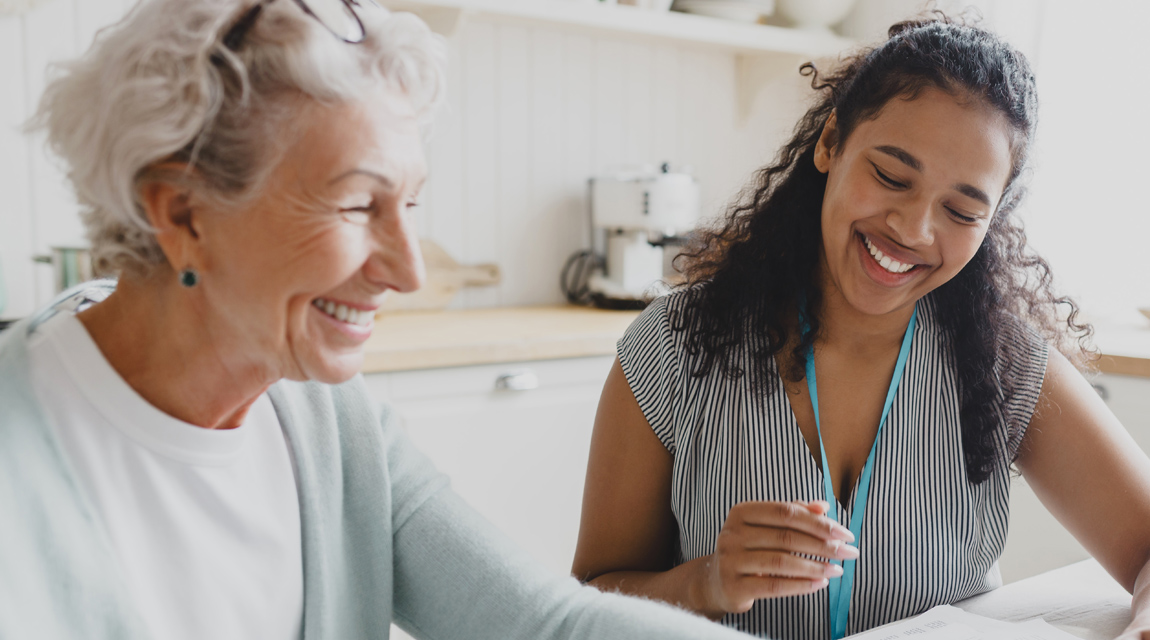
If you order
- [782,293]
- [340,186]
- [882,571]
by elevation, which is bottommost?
[882,571]

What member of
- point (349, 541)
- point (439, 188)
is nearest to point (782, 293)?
point (349, 541)

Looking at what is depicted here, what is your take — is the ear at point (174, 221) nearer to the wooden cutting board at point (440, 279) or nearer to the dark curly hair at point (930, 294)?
the dark curly hair at point (930, 294)

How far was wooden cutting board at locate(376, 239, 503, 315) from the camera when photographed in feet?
8.87

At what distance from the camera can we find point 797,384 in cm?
121

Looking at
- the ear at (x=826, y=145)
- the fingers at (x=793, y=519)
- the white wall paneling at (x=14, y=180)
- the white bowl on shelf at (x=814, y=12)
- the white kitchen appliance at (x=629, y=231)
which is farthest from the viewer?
the white bowl on shelf at (x=814, y=12)

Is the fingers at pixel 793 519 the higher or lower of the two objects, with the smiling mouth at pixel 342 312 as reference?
lower

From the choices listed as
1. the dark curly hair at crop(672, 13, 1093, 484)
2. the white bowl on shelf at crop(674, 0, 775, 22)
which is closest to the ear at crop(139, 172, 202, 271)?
the dark curly hair at crop(672, 13, 1093, 484)

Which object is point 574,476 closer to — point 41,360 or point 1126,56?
point 41,360

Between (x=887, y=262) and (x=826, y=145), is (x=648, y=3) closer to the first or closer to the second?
(x=826, y=145)

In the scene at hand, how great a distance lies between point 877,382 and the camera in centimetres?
123

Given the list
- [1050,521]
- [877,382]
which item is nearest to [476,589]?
[877,382]

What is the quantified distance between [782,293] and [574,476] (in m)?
1.22

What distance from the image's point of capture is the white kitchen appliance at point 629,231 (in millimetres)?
2688

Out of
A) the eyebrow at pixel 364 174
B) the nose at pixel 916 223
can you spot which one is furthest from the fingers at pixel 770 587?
the eyebrow at pixel 364 174
